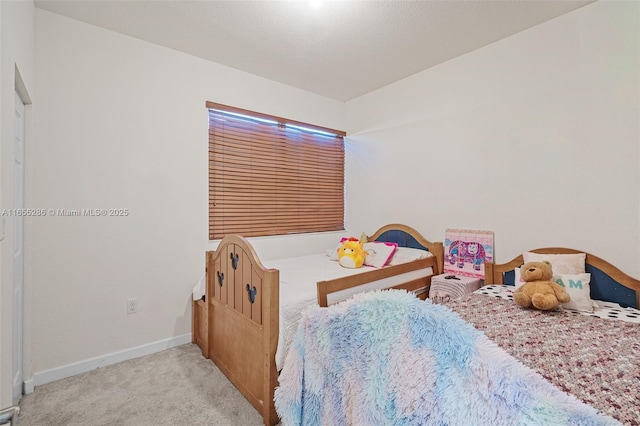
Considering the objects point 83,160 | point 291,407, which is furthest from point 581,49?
point 83,160

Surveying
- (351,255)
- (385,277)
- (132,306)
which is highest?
(351,255)

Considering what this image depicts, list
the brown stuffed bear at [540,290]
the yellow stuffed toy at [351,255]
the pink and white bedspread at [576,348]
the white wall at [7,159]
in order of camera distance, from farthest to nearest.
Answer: the yellow stuffed toy at [351,255]
the brown stuffed bear at [540,290]
the white wall at [7,159]
the pink and white bedspread at [576,348]

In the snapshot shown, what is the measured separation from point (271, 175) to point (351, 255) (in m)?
1.31

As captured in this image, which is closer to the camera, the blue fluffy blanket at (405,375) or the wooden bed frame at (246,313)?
the blue fluffy blanket at (405,375)

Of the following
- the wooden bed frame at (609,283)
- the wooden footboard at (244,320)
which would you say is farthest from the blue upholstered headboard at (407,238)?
the wooden footboard at (244,320)

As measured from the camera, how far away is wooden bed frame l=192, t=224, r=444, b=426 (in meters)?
1.59

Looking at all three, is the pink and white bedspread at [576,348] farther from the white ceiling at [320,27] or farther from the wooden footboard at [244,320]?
the white ceiling at [320,27]

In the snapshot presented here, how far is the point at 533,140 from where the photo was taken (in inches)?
90.7

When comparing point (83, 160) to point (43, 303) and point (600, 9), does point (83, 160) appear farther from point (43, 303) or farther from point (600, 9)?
point (600, 9)

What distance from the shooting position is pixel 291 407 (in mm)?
1307

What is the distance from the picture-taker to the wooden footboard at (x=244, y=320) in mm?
1590

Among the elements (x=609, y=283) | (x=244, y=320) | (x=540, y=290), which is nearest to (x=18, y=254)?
(x=244, y=320)

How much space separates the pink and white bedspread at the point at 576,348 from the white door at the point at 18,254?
9.02 ft

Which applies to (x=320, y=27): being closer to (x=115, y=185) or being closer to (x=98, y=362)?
(x=115, y=185)
